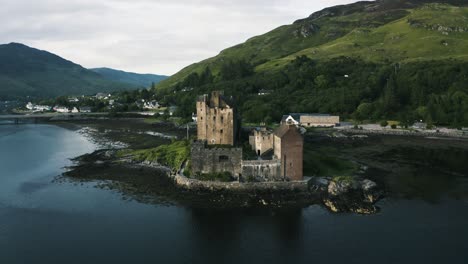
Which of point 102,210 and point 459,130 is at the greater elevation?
point 459,130

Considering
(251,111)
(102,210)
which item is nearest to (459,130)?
(251,111)

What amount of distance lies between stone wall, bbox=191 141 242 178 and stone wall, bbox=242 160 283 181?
1.37 meters

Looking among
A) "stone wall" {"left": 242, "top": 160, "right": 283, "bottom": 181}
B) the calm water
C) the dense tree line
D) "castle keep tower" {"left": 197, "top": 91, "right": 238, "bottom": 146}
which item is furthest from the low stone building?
the dense tree line

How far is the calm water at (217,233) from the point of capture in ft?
143

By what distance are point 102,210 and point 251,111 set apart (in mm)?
103141

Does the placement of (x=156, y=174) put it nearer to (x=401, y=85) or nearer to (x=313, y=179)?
(x=313, y=179)

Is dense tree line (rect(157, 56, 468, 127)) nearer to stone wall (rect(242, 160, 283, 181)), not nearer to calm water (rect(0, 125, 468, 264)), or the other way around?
stone wall (rect(242, 160, 283, 181))

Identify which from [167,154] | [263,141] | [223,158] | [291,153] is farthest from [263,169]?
[167,154]

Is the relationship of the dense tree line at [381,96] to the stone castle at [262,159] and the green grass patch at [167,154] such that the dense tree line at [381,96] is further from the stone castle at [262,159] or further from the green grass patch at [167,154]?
the stone castle at [262,159]

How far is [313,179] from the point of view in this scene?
216ft

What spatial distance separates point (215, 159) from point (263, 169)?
8.12 meters

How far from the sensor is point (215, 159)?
66.1 metres

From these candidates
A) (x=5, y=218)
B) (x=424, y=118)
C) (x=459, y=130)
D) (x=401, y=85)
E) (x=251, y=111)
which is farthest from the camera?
(x=401, y=85)

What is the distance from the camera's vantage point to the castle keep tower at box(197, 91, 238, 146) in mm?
77188
